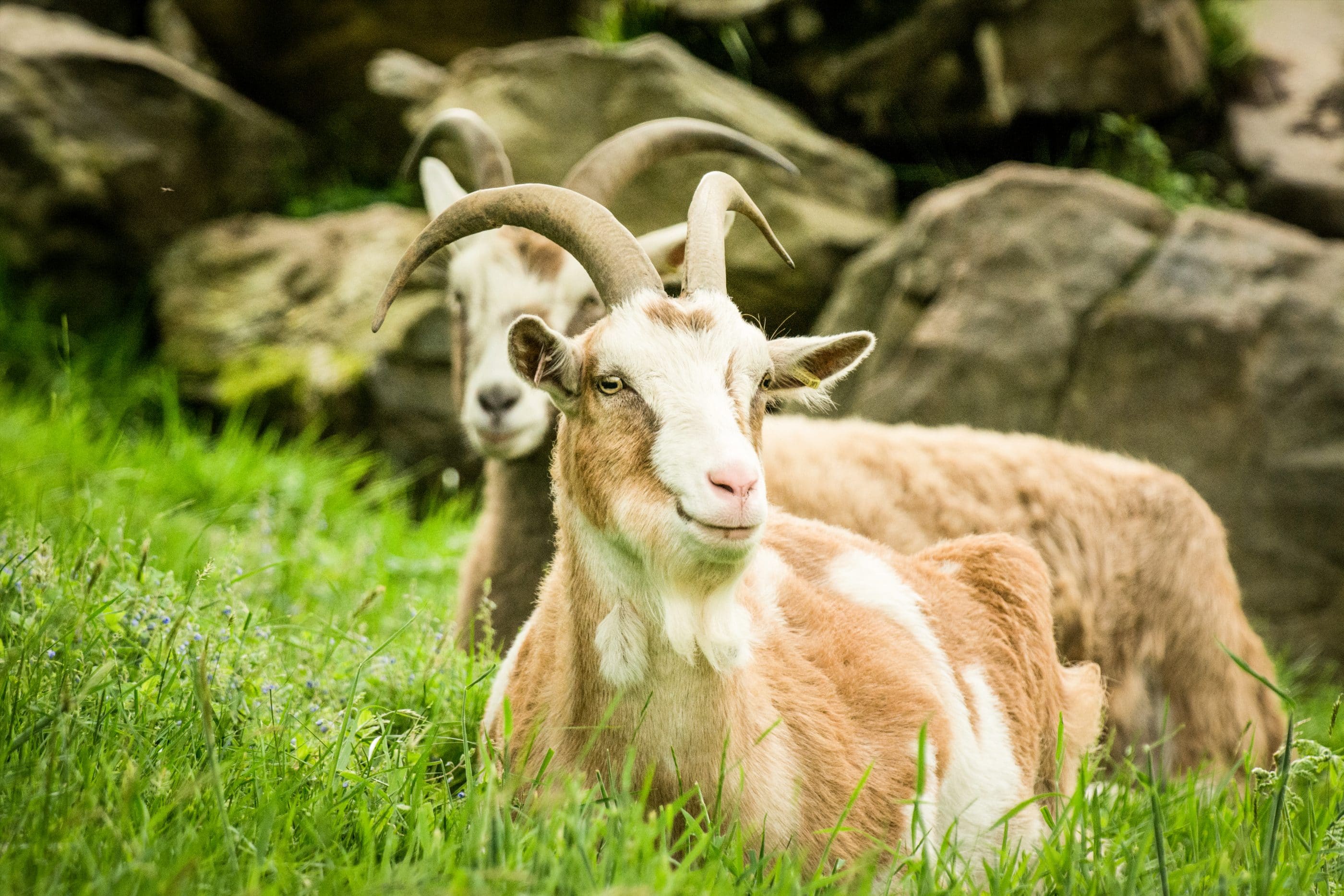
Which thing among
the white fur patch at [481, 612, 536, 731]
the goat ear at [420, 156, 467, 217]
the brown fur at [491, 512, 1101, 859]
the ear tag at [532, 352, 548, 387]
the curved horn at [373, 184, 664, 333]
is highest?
the curved horn at [373, 184, 664, 333]

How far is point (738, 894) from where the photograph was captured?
2.35 metres

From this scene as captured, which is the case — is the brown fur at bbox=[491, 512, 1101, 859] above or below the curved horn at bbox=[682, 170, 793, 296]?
below

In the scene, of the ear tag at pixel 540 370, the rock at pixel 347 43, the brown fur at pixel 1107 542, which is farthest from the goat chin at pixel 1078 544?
the rock at pixel 347 43

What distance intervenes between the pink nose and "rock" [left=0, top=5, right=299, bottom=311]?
23.9 feet

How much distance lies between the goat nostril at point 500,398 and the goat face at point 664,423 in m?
1.57

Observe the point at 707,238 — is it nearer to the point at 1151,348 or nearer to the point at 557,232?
the point at 557,232

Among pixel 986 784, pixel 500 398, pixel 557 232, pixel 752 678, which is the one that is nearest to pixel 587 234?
pixel 557 232

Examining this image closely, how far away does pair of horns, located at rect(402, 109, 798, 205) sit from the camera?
4867 millimetres

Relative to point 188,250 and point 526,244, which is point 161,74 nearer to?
point 188,250

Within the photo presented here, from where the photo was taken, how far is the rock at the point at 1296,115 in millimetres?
7375

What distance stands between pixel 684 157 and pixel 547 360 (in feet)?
15.2

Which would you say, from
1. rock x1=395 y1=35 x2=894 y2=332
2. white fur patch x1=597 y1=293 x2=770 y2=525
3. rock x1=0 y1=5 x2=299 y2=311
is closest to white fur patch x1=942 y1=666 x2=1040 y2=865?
white fur patch x1=597 y1=293 x2=770 y2=525

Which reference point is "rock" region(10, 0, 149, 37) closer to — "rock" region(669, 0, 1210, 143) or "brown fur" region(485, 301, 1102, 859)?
"rock" region(669, 0, 1210, 143)

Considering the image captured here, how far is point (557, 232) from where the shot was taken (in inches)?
122
